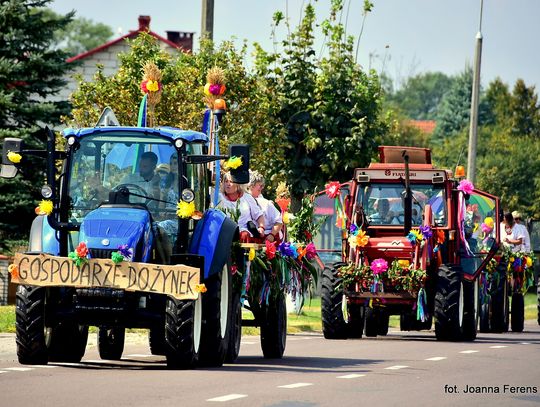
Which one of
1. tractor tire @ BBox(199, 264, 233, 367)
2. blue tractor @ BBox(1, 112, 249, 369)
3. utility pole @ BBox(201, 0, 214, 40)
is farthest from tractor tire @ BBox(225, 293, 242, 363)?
utility pole @ BBox(201, 0, 214, 40)

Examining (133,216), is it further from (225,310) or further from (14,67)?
(14,67)

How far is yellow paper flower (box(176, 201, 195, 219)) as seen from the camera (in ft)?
52.1

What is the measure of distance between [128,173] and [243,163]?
3.90 ft

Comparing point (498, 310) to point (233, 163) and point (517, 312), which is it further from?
point (233, 163)

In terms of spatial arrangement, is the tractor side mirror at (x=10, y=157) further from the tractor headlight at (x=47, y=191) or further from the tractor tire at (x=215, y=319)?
the tractor tire at (x=215, y=319)

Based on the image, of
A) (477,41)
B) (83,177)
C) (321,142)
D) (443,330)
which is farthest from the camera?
(477,41)

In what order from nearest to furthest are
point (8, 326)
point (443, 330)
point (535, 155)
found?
point (8, 326), point (443, 330), point (535, 155)

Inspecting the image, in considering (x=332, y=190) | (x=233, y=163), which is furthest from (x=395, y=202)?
(x=233, y=163)

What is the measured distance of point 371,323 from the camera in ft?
83.9

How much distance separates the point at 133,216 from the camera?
15562mm

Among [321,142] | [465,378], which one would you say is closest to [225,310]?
[465,378]

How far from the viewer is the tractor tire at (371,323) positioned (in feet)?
83.8

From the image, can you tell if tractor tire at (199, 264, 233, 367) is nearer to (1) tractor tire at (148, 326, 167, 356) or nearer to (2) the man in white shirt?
(1) tractor tire at (148, 326, 167, 356)

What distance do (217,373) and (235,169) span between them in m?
2.18
